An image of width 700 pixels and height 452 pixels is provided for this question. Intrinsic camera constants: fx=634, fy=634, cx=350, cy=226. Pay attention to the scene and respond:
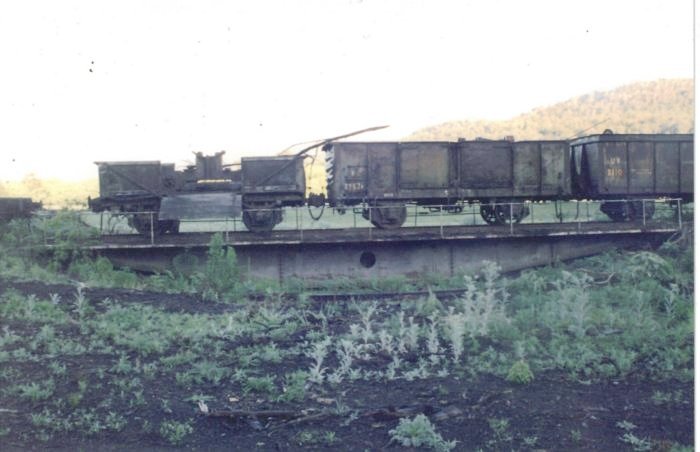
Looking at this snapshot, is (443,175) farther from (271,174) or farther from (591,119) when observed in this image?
(591,119)

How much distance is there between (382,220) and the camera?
20.1 metres

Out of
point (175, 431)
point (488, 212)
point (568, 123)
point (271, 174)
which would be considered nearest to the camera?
point (175, 431)

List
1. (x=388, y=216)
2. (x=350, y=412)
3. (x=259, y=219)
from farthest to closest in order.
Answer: (x=388, y=216) → (x=259, y=219) → (x=350, y=412)

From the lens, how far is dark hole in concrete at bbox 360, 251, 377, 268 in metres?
17.4

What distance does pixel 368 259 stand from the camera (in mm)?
17516

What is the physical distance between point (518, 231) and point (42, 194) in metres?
19.0

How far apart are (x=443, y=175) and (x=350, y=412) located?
14.2 metres

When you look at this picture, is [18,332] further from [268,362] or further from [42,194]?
[42,194]

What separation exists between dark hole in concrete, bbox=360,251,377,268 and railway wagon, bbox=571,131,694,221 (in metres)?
8.10

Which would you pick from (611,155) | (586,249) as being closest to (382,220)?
(586,249)

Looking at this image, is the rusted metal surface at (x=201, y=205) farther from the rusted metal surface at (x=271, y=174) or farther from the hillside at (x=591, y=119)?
the hillside at (x=591, y=119)

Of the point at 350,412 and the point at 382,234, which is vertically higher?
the point at 382,234

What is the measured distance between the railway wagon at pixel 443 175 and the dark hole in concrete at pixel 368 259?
239cm

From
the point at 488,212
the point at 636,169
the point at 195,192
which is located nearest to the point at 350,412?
the point at 195,192
